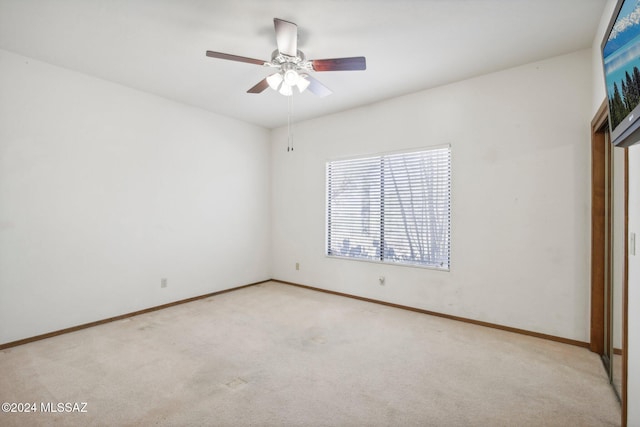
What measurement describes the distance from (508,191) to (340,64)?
7.29 ft

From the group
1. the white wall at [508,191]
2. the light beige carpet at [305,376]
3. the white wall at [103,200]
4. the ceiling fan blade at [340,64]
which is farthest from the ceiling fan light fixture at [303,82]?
the light beige carpet at [305,376]

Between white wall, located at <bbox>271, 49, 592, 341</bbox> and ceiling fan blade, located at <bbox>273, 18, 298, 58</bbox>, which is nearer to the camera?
ceiling fan blade, located at <bbox>273, 18, 298, 58</bbox>

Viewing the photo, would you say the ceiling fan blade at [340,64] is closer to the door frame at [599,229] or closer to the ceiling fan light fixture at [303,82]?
the ceiling fan light fixture at [303,82]

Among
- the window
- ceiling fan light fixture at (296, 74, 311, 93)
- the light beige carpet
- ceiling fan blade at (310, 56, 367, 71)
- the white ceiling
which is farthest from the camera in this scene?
the window

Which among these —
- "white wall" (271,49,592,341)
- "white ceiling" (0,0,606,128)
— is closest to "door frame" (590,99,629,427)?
"white wall" (271,49,592,341)

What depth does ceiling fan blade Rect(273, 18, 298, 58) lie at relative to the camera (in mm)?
2098

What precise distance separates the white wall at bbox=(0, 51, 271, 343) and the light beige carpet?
1.62 ft

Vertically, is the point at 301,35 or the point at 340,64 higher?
the point at 301,35


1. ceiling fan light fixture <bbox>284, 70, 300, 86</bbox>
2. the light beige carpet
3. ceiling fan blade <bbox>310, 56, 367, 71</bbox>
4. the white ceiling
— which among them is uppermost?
the white ceiling

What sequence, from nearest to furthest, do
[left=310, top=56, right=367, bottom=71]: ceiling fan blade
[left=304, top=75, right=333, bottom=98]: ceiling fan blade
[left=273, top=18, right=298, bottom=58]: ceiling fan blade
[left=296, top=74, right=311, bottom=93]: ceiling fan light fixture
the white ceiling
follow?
[left=273, top=18, right=298, bottom=58]: ceiling fan blade, the white ceiling, [left=310, top=56, right=367, bottom=71]: ceiling fan blade, [left=296, top=74, right=311, bottom=93]: ceiling fan light fixture, [left=304, top=75, right=333, bottom=98]: ceiling fan blade

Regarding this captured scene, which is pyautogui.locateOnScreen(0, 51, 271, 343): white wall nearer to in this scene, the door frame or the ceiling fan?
the ceiling fan

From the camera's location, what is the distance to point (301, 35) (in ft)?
8.34

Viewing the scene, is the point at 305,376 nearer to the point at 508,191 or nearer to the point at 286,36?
the point at 286,36

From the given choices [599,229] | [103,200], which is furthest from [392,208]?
[103,200]
